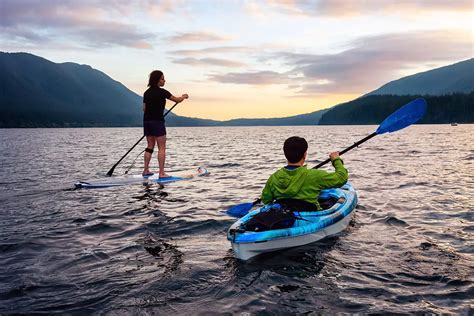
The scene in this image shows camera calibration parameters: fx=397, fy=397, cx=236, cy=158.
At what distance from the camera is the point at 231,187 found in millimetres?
12812

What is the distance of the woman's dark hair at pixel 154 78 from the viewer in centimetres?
1243

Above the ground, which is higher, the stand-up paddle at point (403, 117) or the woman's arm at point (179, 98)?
the woman's arm at point (179, 98)

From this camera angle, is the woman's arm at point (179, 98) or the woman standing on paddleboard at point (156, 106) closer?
the woman's arm at point (179, 98)

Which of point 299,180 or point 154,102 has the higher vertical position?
point 154,102

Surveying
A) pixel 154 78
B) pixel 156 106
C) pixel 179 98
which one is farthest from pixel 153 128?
pixel 154 78

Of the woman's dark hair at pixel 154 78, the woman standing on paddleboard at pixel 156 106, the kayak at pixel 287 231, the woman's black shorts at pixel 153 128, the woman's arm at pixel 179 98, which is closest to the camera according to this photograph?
the kayak at pixel 287 231

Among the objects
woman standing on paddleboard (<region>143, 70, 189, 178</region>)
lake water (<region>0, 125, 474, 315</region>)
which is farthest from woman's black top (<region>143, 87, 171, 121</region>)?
lake water (<region>0, 125, 474, 315</region>)

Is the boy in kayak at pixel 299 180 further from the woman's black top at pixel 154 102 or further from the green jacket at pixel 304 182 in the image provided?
the woman's black top at pixel 154 102

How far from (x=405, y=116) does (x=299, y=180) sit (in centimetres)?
463

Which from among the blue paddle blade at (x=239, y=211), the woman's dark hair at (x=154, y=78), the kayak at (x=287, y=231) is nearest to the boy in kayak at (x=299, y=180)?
the kayak at (x=287, y=231)

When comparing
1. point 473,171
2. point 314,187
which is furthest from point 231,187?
point 473,171

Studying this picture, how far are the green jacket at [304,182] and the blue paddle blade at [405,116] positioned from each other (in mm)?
3447

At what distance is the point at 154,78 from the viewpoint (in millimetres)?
12477

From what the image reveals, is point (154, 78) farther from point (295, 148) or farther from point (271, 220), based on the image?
point (271, 220)
